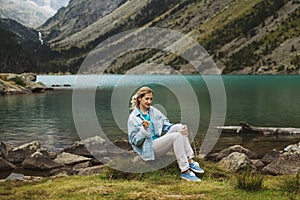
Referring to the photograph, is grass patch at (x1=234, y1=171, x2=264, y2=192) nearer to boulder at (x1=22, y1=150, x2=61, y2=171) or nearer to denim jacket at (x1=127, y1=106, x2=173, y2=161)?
denim jacket at (x1=127, y1=106, x2=173, y2=161)

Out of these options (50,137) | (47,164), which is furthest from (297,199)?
(50,137)

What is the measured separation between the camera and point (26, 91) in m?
99.4

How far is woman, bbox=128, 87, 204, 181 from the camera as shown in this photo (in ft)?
41.0

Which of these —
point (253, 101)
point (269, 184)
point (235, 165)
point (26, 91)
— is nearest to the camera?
point (269, 184)

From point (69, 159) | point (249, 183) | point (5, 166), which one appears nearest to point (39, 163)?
point (5, 166)

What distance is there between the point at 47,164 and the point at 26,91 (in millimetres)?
79247

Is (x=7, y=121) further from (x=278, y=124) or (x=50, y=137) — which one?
(x=278, y=124)

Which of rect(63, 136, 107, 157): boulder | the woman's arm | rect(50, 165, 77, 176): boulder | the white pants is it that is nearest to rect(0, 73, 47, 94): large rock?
rect(63, 136, 107, 157): boulder

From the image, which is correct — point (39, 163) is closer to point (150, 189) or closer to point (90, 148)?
point (90, 148)

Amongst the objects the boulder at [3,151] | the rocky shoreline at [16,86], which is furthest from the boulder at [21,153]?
the rocky shoreline at [16,86]

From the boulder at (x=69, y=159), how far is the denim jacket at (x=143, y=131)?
43.1ft

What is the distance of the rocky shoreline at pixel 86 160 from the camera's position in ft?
62.5

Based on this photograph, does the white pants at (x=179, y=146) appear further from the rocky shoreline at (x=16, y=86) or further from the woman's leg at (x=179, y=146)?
the rocky shoreline at (x=16, y=86)

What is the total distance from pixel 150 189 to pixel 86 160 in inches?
590
